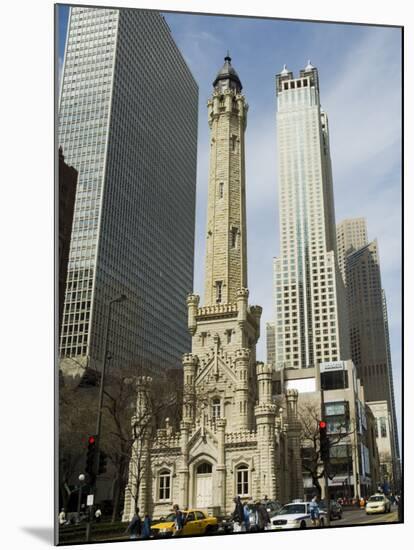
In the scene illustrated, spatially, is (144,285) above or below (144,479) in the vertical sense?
above

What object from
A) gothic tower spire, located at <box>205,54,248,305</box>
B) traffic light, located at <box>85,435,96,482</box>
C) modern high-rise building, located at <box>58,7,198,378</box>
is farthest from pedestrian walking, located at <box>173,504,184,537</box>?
modern high-rise building, located at <box>58,7,198,378</box>

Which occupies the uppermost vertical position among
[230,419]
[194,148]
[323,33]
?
[194,148]

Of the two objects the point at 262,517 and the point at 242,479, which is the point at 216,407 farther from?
the point at 262,517

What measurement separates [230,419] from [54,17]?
31.7 m

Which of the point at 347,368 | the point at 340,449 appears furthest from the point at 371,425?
the point at 347,368

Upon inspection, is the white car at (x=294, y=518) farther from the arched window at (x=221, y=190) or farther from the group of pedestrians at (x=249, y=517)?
the arched window at (x=221, y=190)

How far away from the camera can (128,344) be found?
225 feet

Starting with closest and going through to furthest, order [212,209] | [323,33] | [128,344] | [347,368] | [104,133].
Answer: [323,33], [212,209], [128,344], [104,133], [347,368]

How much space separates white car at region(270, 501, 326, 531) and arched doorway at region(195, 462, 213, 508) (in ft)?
40.1

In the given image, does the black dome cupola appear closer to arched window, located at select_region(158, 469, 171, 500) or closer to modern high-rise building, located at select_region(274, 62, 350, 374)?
modern high-rise building, located at select_region(274, 62, 350, 374)

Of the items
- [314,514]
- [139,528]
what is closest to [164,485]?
[139,528]

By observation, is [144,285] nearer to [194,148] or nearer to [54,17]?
[194,148]

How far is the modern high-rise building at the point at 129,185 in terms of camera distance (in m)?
73.6

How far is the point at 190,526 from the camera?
30.5 m
